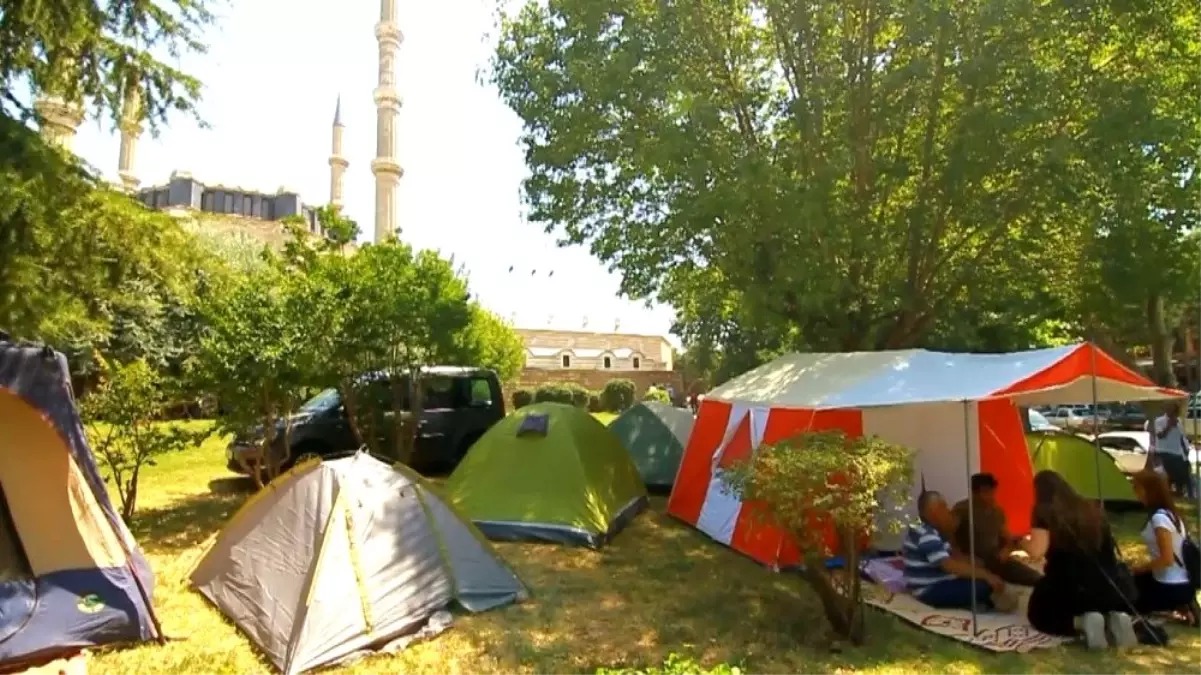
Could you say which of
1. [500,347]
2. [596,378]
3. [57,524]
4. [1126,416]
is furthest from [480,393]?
[596,378]

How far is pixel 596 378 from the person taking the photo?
44.8 meters

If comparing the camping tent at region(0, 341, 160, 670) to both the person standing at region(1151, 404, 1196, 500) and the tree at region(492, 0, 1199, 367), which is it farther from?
the person standing at region(1151, 404, 1196, 500)

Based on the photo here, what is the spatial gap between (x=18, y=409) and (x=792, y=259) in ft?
20.6

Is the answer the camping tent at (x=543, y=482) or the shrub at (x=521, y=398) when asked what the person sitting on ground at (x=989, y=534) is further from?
the shrub at (x=521, y=398)

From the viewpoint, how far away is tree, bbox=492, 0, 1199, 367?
7602mm

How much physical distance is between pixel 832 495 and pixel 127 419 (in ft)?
22.3

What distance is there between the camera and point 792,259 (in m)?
7.84

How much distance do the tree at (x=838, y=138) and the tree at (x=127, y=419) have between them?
4.61 m

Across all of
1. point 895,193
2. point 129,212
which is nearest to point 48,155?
point 129,212

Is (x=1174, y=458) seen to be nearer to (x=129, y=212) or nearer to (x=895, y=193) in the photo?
(x=895, y=193)

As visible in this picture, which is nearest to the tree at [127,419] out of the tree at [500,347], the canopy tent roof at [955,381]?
the canopy tent roof at [955,381]

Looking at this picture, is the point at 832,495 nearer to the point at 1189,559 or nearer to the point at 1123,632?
the point at 1123,632

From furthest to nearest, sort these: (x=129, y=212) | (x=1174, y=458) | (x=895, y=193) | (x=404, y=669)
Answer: (x=1174, y=458) → (x=895, y=193) → (x=129, y=212) → (x=404, y=669)

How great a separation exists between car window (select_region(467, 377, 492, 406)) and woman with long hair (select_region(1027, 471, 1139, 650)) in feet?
27.6
